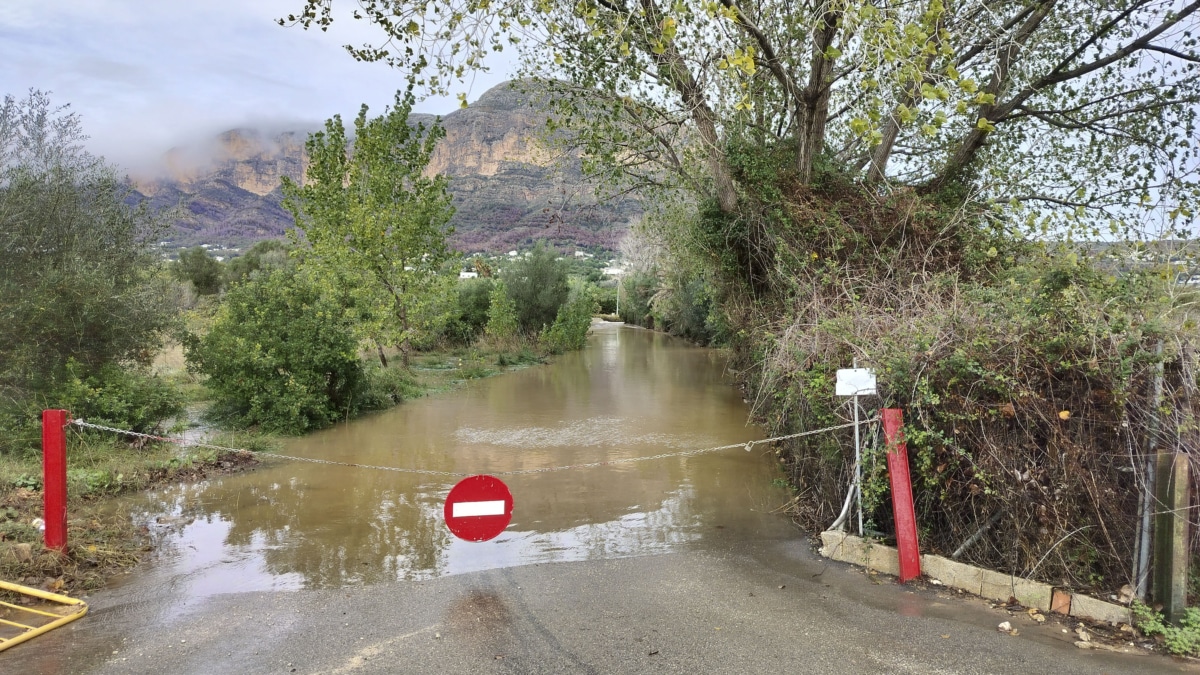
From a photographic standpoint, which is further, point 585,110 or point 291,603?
point 585,110

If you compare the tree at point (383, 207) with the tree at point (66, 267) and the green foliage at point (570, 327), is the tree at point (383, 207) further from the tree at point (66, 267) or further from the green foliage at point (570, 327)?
the green foliage at point (570, 327)

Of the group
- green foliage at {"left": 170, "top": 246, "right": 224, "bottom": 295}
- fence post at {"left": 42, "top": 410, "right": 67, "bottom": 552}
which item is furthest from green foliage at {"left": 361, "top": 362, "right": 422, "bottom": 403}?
green foliage at {"left": 170, "top": 246, "right": 224, "bottom": 295}

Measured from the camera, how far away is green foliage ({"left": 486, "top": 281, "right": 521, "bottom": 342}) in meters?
28.5

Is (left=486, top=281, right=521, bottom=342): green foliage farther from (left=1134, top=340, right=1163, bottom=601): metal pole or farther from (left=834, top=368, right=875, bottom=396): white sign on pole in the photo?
(left=1134, top=340, right=1163, bottom=601): metal pole

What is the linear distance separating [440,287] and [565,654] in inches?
703

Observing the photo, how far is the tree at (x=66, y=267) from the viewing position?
9.47 meters

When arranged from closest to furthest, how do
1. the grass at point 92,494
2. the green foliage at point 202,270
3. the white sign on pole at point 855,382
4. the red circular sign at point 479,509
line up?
the grass at point 92,494 < the red circular sign at point 479,509 < the white sign on pole at point 855,382 < the green foliage at point 202,270

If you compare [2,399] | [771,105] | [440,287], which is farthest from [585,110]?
[2,399]

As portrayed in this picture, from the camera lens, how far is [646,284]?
53.7 metres

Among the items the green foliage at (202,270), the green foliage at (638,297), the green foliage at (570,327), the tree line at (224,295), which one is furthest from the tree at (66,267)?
the green foliage at (638,297)

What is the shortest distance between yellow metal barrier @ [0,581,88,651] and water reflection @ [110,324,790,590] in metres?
0.80

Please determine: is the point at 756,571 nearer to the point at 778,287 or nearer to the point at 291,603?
the point at 291,603

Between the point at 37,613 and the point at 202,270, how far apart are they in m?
40.9

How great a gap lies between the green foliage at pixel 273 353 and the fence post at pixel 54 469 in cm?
661
